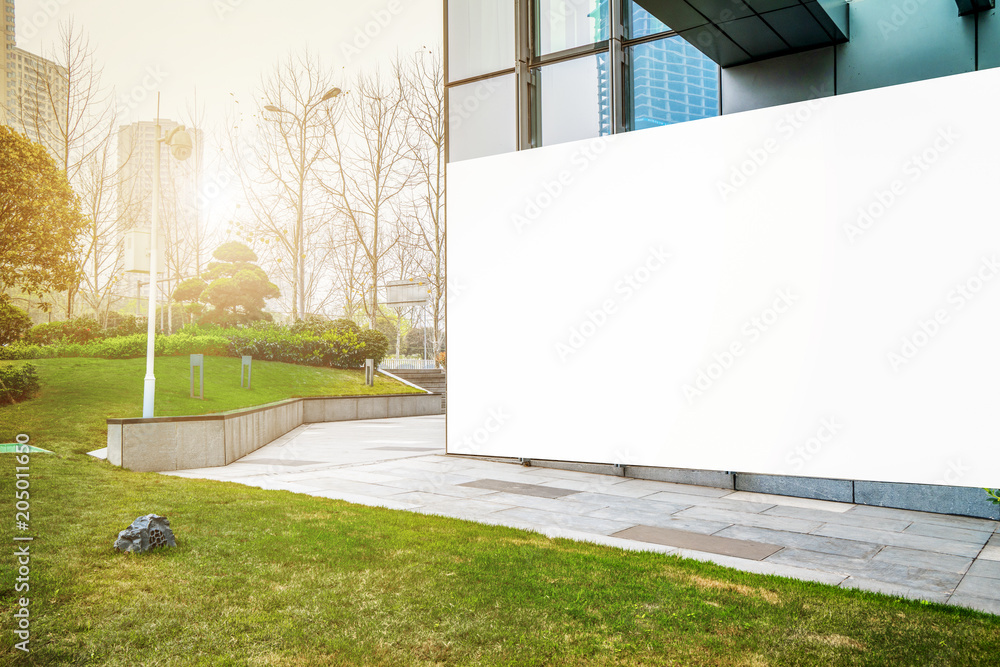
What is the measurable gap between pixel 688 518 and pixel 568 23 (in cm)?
668

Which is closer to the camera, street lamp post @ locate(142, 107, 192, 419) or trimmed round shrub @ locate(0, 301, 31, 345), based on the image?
street lamp post @ locate(142, 107, 192, 419)

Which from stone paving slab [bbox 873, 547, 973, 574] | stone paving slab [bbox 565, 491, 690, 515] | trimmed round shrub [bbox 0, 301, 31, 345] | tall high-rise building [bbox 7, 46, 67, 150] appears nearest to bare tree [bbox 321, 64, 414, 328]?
tall high-rise building [bbox 7, 46, 67, 150]

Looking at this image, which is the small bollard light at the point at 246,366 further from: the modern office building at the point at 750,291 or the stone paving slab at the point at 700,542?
the modern office building at the point at 750,291

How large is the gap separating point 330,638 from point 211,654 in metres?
0.68

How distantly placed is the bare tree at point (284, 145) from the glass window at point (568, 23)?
2545 cm

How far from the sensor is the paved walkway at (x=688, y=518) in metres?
5.79

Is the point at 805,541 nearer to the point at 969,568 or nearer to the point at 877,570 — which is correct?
the point at 877,570

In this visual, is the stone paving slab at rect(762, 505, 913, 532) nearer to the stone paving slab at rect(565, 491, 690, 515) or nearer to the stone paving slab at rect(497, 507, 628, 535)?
the stone paving slab at rect(565, 491, 690, 515)

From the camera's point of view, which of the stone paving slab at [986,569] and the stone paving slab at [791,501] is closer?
the stone paving slab at [986,569]

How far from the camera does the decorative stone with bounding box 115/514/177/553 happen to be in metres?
5.44

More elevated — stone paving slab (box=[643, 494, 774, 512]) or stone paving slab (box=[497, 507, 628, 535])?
stone paving slab (box=[497, 507, 628, 535])

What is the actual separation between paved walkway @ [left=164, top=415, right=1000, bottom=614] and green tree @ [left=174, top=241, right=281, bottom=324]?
44.6ft

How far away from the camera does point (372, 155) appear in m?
26.5

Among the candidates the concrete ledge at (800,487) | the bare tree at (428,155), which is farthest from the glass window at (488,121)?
the bare tree at (428,155)
